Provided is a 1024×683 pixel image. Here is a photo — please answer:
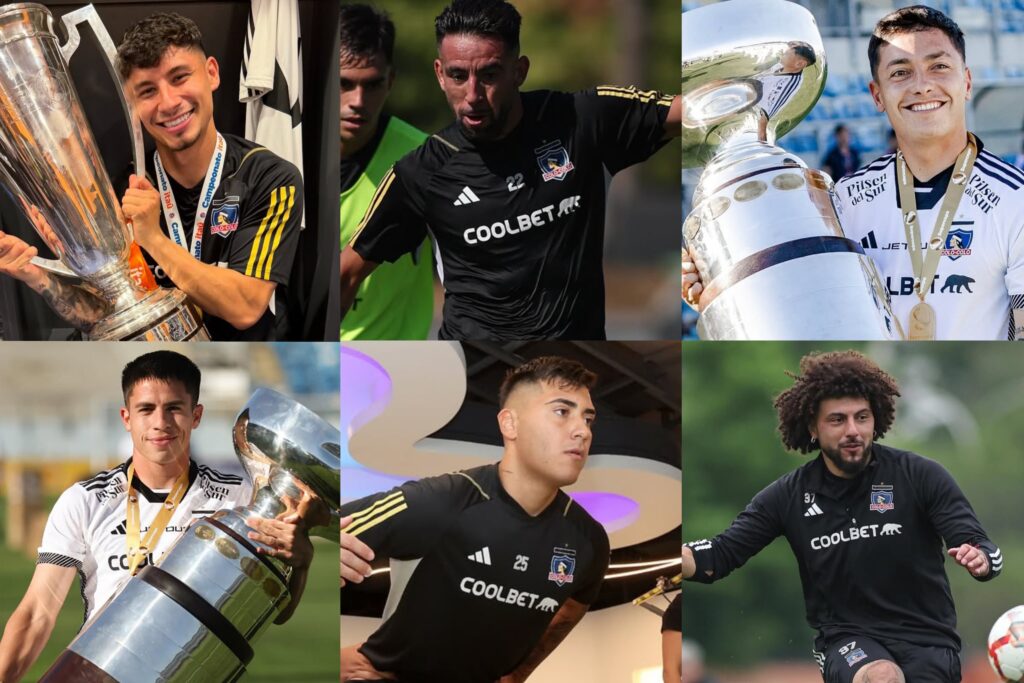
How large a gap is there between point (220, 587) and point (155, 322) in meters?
0.89

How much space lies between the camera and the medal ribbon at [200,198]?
12.0ft

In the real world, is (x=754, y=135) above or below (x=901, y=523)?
above

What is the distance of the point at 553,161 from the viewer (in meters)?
3.62

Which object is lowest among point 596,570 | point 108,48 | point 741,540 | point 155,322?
point 596,570

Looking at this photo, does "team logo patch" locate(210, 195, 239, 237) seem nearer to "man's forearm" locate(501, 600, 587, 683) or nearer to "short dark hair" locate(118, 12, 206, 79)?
"short dark hair" locate(118, 12, 206, 79)

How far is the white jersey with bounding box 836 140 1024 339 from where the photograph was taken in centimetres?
358

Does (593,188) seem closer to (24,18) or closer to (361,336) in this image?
(361,336)

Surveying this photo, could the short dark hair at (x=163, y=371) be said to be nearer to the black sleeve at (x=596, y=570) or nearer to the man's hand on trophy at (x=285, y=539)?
the man's hand on trophy at (x=285, y=539)

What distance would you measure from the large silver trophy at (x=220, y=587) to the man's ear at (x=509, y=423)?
54cm

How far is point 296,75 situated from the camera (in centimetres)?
364

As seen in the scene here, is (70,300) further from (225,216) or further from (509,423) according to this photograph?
(509,423)

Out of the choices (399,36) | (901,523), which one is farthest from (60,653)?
(901,523)

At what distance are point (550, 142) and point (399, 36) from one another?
0.60 metres

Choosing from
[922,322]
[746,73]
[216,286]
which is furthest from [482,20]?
[922,322]
